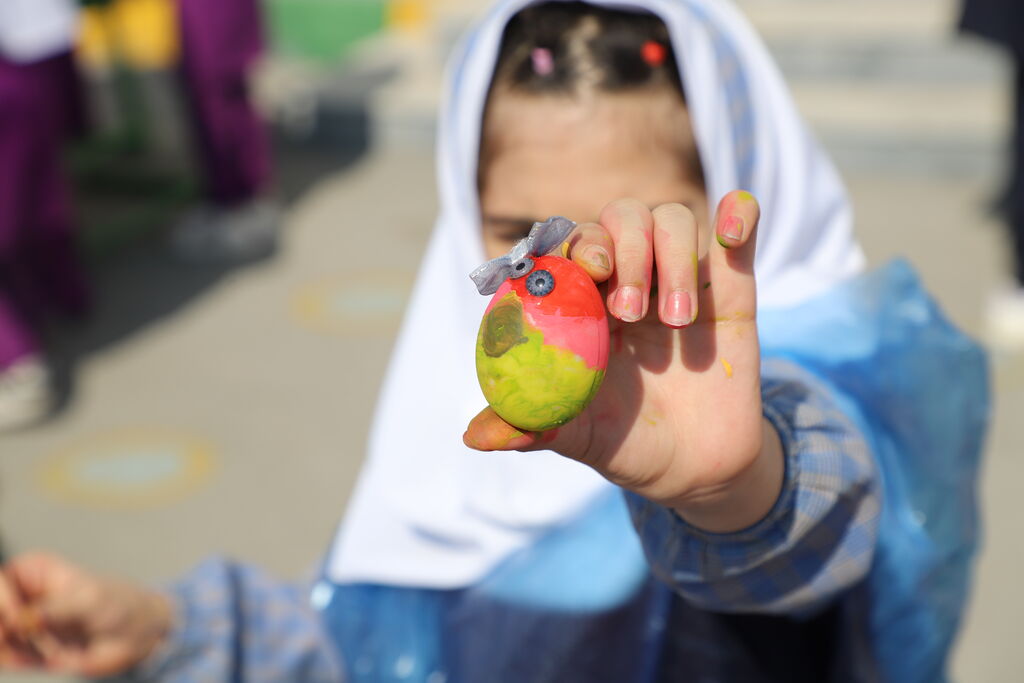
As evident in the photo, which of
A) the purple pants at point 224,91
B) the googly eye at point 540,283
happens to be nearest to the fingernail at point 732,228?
the googly eye at point 540,283

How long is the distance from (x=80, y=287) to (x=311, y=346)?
0.80 meters

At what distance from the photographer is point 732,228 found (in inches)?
21.9

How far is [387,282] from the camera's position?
3541 mm

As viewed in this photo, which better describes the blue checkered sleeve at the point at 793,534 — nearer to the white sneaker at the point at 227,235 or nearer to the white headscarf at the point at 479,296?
the white headscarf at the point at 479,296

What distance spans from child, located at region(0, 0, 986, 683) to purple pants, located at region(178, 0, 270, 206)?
2.72 m

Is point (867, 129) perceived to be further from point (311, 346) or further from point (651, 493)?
point (651, 493)

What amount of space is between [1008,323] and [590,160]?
2.43 m

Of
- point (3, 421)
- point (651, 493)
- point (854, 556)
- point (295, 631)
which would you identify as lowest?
point (3, 421)

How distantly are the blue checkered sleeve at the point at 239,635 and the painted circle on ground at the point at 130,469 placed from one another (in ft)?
4.89

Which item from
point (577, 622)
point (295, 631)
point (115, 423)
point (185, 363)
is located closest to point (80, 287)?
point (185, 363)

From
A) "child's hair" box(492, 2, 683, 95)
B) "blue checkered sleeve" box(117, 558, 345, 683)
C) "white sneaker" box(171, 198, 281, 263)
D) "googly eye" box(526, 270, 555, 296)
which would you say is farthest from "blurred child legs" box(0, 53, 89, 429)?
"googly eye" box(526, 270, 555, 296)

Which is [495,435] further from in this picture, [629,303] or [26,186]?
[26,186]

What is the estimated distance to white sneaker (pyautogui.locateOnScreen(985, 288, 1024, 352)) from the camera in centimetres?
291

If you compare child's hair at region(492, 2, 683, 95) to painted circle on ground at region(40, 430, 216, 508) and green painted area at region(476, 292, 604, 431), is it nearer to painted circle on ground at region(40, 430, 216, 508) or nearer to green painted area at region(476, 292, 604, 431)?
green painted area at region(476, 292, 604, 431)
